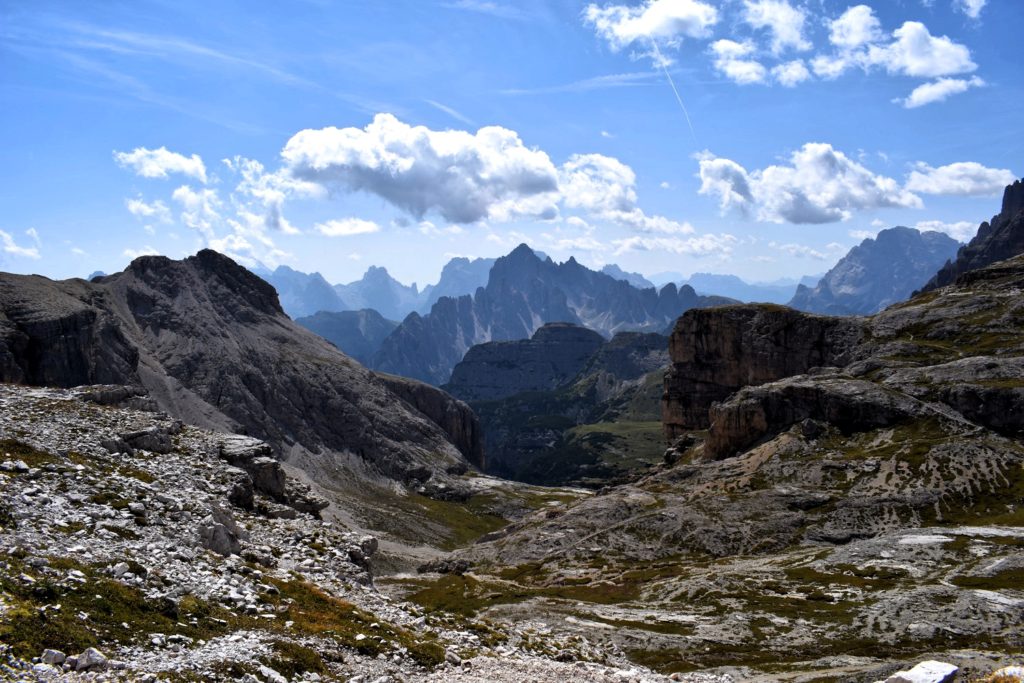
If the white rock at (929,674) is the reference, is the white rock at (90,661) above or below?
above

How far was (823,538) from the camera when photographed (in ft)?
381

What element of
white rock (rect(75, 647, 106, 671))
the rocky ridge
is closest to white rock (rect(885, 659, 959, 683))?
the rocky ridge

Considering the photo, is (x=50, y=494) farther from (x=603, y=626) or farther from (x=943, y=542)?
(x=943, y=542)

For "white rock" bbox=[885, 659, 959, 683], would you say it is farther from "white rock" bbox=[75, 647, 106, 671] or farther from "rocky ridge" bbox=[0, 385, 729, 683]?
"white rock" bbox=[75, 647, 106, 671]

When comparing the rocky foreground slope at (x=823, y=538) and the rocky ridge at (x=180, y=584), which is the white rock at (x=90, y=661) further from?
the rocky foreground slope at (x=823, y=538)

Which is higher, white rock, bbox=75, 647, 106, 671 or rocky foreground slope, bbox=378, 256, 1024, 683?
white rock, bbox=75, 647, 106, 671

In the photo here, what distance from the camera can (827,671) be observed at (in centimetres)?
5138

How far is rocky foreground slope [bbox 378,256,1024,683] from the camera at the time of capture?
218 feet

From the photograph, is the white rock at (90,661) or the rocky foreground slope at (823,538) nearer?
the white rock at (90,661)

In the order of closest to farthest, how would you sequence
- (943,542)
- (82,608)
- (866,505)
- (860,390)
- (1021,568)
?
(82,608) < (1021,568) < (943,542) < (866,505) < (860,390)

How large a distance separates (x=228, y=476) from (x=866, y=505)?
107816mm

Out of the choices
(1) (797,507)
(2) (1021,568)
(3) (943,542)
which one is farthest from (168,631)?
(1) (797,507)

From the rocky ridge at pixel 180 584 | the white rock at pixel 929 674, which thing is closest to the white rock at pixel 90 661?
the rocky ridge at pixel 180 584

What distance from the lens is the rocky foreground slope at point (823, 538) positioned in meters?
66.4
